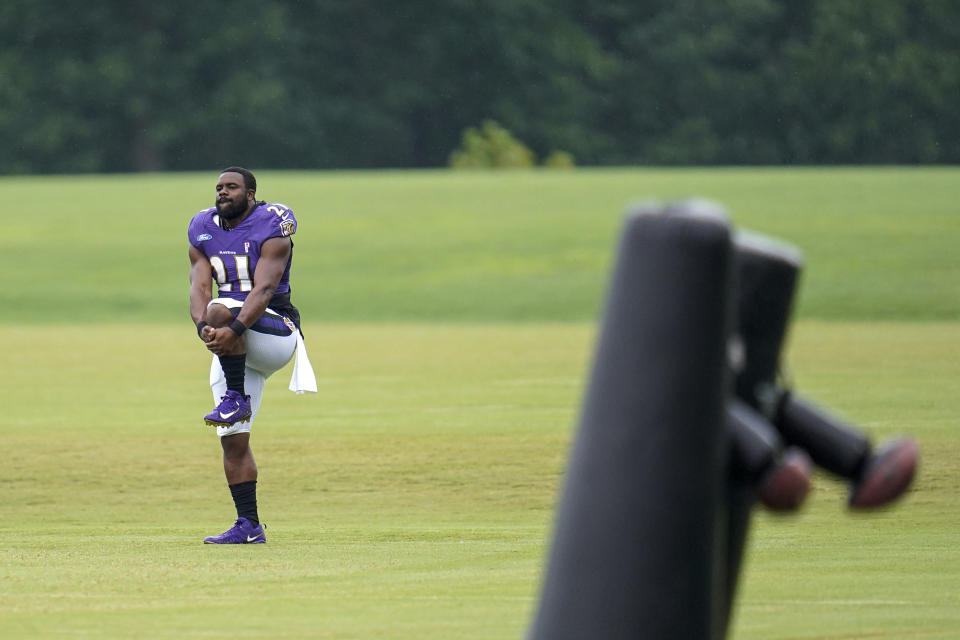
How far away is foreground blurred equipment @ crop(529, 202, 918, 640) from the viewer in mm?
4156

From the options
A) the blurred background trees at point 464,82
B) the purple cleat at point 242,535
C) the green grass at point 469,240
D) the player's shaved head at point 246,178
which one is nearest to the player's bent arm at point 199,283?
the player's shaved head at point 246,178

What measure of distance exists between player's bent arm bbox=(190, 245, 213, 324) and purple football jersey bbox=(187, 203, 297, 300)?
0.03 metres

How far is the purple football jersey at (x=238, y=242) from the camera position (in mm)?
9453

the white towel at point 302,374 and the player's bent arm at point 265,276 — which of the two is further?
the white towel at point 302,374

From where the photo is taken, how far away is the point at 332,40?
74688 millimetres

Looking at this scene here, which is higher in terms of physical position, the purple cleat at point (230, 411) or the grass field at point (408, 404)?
the purple cleat at point (230, 411)

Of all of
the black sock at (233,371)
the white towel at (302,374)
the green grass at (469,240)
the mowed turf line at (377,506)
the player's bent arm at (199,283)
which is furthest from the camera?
the green grass at (469,240)

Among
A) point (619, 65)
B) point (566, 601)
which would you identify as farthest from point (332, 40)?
point (566, 601)

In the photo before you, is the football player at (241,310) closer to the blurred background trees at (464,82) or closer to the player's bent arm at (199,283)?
the player's bent arm at (199,283)

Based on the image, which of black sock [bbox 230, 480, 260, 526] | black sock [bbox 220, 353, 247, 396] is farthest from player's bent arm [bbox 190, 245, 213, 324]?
black sock [bbox 230, 480, 260, 526]

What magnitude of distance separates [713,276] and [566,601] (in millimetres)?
825

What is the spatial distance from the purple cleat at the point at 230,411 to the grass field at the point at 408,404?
631 mm

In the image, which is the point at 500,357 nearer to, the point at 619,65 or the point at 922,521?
the point at 922,521

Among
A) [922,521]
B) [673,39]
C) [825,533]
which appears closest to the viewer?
[825,533]
